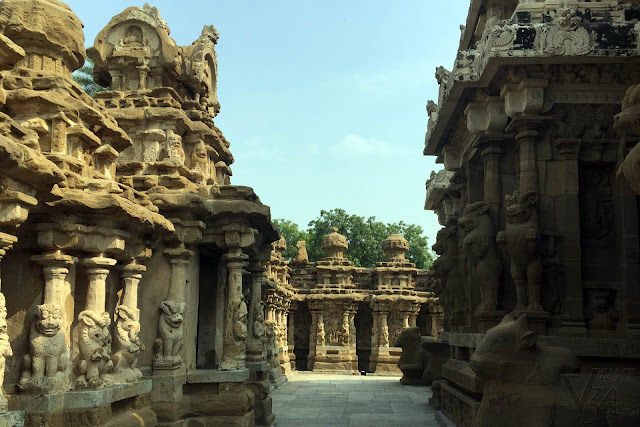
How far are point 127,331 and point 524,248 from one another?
4.49 m

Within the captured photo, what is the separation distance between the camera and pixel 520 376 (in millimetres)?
5793

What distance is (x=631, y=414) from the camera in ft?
17.9

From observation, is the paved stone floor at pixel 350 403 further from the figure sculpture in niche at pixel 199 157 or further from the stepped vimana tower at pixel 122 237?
the figure sculpture in niche at pixel 199 157

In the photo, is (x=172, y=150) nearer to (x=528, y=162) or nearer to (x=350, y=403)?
(x=528, y=162)

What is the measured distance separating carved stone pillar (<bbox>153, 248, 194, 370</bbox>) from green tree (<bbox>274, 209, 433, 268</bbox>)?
3198 cm

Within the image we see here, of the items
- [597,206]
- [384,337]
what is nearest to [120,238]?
[597,206]

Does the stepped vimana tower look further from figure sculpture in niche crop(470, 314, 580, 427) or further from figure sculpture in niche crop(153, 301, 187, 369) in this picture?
figure sculpture in niche crop(470, 314, 580, 427)

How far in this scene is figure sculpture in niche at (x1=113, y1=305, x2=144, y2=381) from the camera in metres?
6.95

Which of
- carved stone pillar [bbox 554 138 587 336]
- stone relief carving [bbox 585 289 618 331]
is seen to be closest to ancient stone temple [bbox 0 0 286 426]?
carved stone pillar [bbox 554 138 587 336]

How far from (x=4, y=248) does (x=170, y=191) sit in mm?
3665

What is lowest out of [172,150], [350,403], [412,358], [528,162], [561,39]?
[350,403]

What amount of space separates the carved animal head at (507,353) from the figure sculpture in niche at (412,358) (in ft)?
40.6

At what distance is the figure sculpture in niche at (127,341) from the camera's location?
6.95 meters

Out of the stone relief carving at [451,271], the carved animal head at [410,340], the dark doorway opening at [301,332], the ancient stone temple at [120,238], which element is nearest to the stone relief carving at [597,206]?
the stone relief carving at [451,271]
